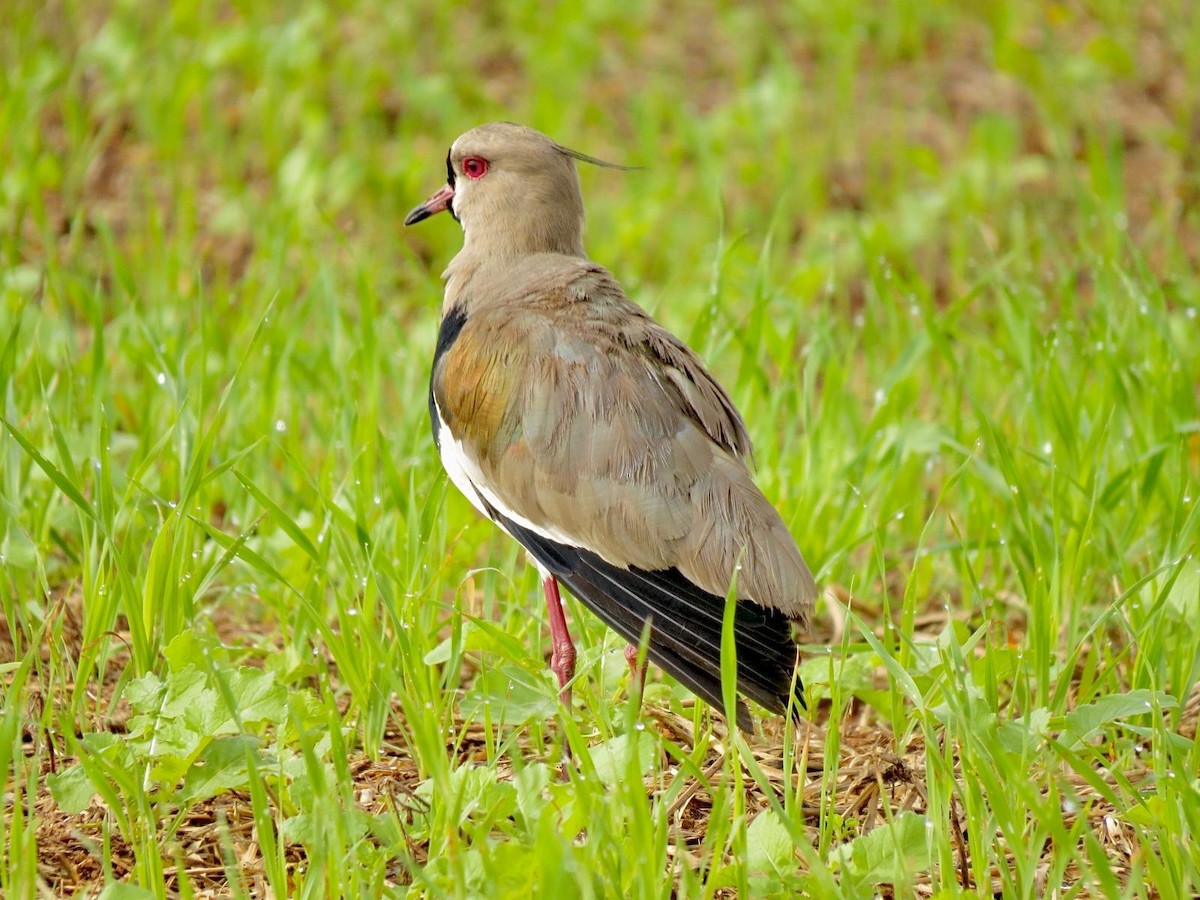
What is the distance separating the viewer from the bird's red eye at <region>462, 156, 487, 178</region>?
393 cm

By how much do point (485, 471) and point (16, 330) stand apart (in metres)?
1.17

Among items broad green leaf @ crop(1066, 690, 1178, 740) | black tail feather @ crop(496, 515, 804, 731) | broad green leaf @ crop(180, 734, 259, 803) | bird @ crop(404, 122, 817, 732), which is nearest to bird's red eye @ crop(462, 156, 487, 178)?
bird @ crop(404, 122, 817, 732)

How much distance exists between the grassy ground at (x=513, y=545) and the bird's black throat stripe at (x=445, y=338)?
0.15m

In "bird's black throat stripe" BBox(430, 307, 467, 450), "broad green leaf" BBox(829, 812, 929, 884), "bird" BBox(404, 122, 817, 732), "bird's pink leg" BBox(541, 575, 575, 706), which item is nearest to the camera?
"broad green leaf" BBox(829, 812, 929, 884)

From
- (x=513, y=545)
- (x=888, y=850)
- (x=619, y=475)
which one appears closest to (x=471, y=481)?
(x=619, y=475)

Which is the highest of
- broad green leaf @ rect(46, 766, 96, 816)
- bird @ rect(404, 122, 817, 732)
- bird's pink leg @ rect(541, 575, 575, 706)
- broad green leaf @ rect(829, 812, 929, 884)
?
bird @ rect(404, 122, 817, 732)

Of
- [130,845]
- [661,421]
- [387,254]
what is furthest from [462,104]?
[130,845]

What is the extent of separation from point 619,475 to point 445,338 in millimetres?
705

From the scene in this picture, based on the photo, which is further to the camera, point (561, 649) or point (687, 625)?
point (561, 649)

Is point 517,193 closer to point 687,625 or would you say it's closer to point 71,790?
point 687,625

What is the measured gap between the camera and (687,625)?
301cm

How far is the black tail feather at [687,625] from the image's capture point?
2900 millimetres

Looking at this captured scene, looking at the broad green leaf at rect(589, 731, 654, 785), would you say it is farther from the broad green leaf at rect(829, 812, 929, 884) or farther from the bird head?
the bird head

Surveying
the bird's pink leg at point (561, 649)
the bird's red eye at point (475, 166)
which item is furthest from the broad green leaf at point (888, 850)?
the bird's red eye at point (475, 166)
